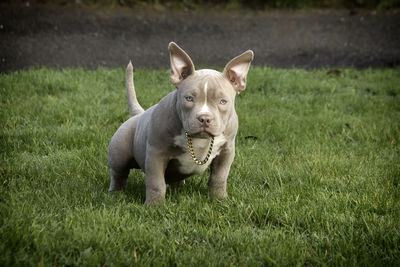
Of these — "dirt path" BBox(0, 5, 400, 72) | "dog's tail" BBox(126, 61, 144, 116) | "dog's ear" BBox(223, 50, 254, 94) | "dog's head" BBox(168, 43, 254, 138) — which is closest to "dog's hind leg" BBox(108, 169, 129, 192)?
"dog's tail" BBox(126, 61, 144, 116)

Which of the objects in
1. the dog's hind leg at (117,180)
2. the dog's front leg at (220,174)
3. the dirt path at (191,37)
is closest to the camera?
the dog's front leg at (220,174)

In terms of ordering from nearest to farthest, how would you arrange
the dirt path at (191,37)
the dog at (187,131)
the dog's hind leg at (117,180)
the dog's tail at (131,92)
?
1. the dog at (187,131)
2. the dog's hind leg at (117,180)
3. the dog's tail at (131,92)
4. the dirt path at (191,37)

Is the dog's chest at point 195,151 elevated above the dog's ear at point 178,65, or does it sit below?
below

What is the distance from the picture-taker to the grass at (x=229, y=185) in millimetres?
2578

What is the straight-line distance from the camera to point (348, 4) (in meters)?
11.1

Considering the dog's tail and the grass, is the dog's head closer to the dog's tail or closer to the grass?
the grass

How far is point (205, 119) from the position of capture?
278 cm

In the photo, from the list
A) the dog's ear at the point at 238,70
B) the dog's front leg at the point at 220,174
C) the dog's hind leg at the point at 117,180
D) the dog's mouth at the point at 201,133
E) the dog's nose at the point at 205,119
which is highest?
the dog's ear at the point at 238,70

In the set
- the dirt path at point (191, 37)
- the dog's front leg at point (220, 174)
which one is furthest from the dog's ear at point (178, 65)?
the dirt path at point (191, 37)

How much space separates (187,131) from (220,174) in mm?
642

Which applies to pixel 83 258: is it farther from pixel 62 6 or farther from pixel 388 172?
pixel 62 6

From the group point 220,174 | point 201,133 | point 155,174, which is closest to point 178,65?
point 201,133

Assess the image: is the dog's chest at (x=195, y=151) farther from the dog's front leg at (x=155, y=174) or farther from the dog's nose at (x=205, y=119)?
the dog's nose at (x=205, y=119)

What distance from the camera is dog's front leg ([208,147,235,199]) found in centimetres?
336
